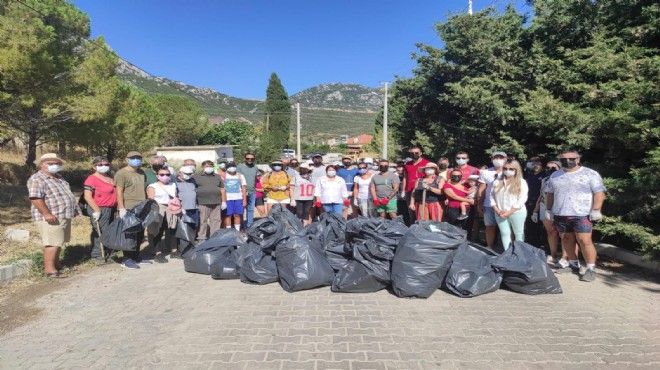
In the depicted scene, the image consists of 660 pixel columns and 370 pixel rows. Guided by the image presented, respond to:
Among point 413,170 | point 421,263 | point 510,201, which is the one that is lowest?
point 421,263

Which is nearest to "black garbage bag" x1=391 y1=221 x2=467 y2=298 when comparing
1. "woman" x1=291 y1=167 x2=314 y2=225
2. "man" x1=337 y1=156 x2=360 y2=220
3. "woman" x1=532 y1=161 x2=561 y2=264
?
"woman" x1=532 y1=161 x2=561 y2=264

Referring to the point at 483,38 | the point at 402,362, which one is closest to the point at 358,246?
the point at 402,362

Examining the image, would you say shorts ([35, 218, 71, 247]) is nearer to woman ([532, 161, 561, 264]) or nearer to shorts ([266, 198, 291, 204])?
shorts ([266, 198, 291, 204])

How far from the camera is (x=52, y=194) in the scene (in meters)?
4.94

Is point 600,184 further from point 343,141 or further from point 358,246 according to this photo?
point 343,141

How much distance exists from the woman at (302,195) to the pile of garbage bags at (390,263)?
217 cm

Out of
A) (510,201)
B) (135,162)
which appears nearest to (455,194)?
(510,201)

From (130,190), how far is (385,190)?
4073 mm

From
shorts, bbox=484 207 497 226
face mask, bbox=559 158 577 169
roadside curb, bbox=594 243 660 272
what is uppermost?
face mask, bbox=559 158 577 169

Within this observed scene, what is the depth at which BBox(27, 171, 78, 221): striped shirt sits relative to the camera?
15.6ft

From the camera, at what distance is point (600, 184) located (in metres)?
4.69

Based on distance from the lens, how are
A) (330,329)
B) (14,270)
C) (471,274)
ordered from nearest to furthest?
(330,329) < (471,274) < (14,270)

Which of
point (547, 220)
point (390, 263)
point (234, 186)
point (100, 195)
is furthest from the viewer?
point (234, 186)

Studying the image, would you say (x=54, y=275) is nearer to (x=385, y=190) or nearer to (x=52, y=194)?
(x=52, y=194)
